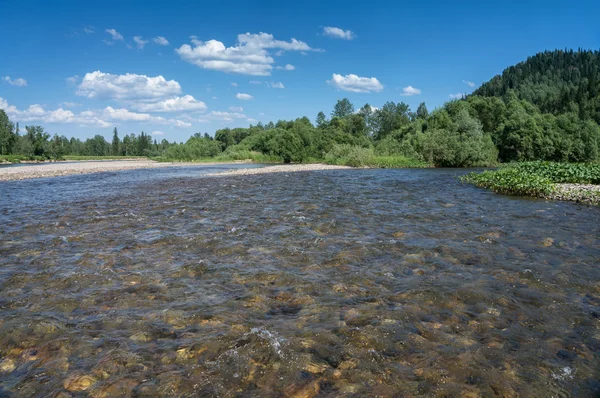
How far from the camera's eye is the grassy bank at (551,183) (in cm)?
2083

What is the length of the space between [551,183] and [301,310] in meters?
23.3

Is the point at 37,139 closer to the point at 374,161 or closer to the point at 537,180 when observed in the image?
the point at 374,161

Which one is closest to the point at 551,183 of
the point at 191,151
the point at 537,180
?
the point at 537,180

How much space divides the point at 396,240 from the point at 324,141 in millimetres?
82932

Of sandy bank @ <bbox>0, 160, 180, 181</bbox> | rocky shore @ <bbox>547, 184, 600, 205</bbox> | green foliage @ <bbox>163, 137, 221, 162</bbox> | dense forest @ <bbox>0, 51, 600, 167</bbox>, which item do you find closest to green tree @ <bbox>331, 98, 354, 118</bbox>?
dense forest @ <bbox>0, 51, 600, 167</bbox>

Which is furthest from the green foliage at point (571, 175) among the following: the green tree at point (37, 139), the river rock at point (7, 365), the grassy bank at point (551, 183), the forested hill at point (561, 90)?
the green tree at point (37, 139)

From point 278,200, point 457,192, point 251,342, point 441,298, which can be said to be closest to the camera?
point 251,342

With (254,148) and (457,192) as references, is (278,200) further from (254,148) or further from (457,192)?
(254,148)

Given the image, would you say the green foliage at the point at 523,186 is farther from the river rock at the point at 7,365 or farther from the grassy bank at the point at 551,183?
the river rock at the point at 7,365

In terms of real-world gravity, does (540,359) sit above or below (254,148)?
below

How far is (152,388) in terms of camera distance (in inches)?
182

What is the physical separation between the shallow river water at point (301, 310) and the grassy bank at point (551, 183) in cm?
736

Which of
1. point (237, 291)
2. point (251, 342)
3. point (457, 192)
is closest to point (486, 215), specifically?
point (457, 192)

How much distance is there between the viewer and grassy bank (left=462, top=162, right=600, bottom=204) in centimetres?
2083
